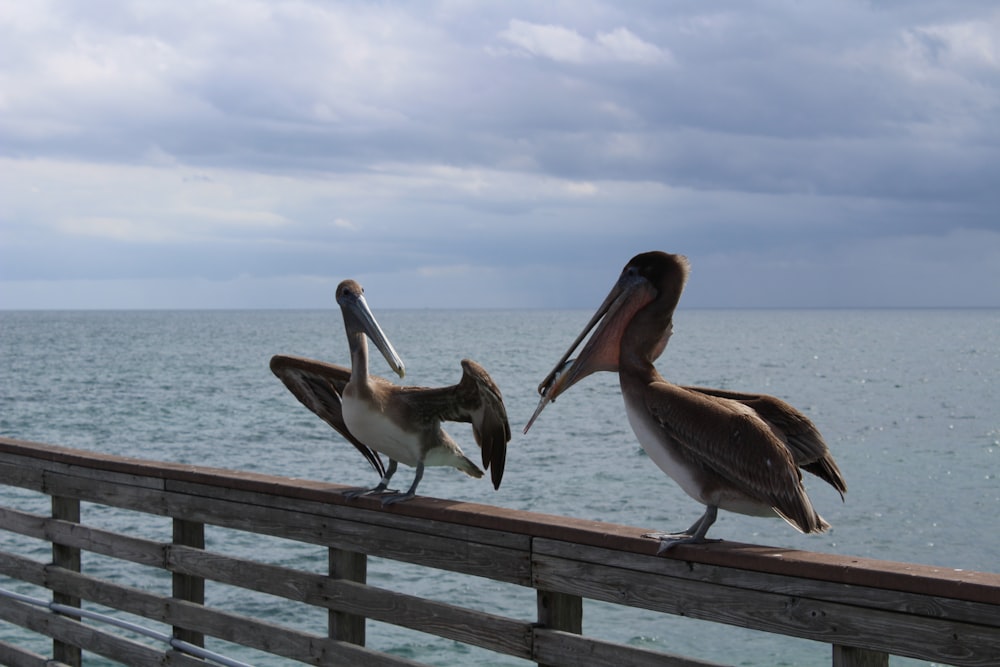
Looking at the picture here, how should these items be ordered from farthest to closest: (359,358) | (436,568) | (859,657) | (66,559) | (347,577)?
(66,559), (359,358), (436,568), (347,577), (859,657)

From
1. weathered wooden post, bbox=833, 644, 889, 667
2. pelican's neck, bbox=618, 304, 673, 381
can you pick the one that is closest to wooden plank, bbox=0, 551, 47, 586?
pelican's neck, bbox=618, 304, 673, 381

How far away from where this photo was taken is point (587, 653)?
9.73ft

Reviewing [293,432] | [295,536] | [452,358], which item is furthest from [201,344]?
[295,536]

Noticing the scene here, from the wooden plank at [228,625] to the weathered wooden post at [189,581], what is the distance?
6cm

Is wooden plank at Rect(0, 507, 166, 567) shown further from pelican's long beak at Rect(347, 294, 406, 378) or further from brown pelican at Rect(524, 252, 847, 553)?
brown pelican at Rect(524, 252, 847, 553)

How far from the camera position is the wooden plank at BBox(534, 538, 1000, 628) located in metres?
2.29

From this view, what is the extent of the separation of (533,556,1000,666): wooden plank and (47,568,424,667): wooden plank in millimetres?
746

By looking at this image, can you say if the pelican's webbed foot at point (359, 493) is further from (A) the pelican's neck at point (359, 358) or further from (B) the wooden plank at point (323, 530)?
(A) the pelican's neck at point (359, 358)

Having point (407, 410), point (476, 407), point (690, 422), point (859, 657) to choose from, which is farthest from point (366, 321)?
point (859, 657)

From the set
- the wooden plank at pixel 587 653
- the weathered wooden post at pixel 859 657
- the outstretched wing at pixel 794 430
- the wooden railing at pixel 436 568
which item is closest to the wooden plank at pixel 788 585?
the wooden railing at pixel 436 568

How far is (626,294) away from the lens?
3.05 metres

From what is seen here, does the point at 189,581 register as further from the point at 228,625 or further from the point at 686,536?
the point at 686,536

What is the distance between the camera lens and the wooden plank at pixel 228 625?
3602mm

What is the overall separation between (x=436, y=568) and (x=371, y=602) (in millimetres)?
361
